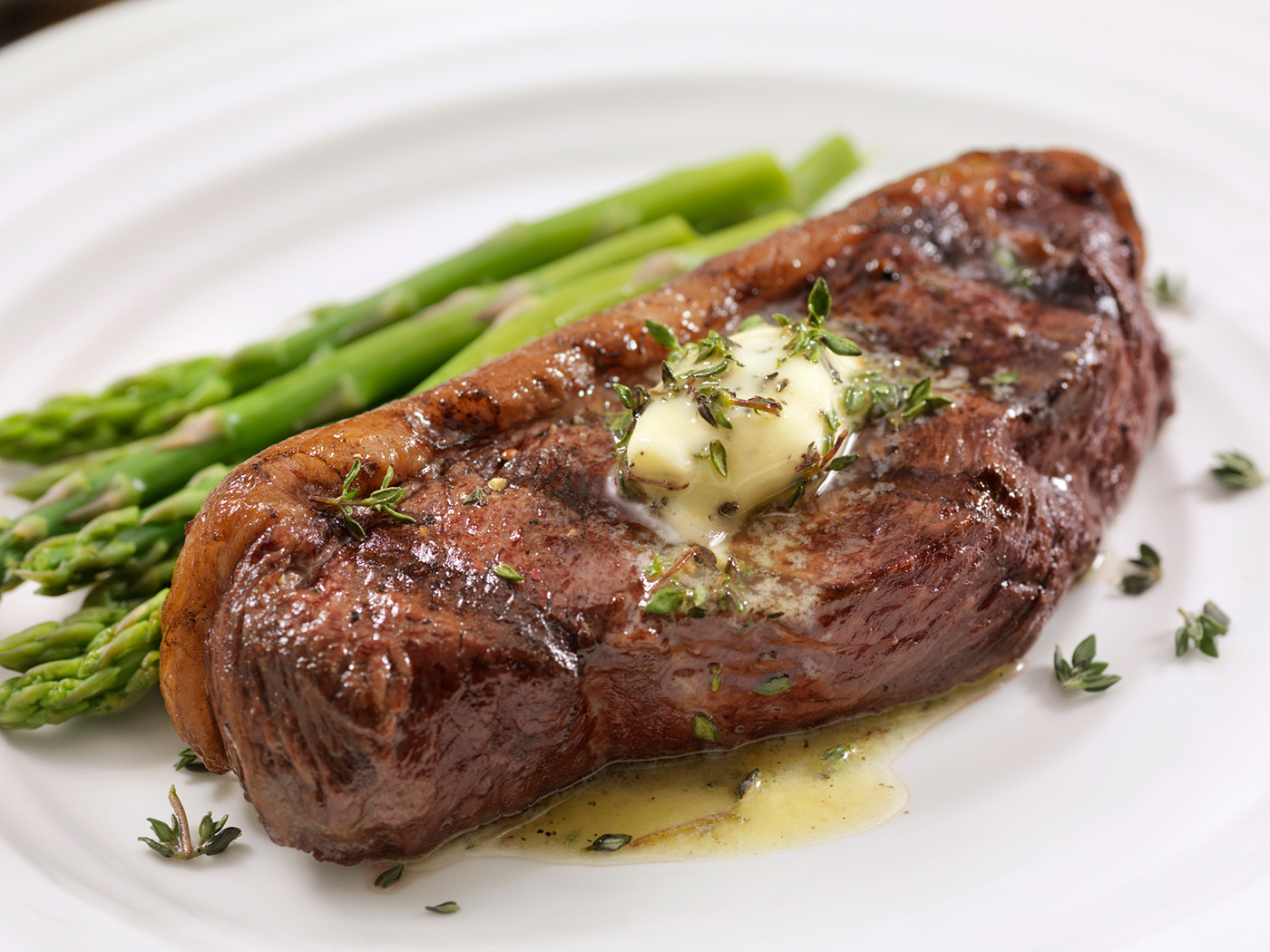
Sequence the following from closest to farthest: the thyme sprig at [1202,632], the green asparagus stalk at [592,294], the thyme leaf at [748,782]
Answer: the thyme leaf at [748,782]
the thyme sprig at [1202,632]
the green asparagus stalk at [592,294]

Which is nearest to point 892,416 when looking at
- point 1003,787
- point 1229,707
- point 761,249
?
point 761,249

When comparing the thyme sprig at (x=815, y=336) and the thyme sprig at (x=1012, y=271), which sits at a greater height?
→ the thyme sprig at (x=815, y=336)

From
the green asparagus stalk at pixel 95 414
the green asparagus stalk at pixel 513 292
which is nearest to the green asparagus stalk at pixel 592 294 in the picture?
the green asparagus stalk at pixel 513 292

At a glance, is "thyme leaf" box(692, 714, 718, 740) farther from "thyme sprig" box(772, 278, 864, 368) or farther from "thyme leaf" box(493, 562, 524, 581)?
"thyme sprig" box(772, 278, 864, 368)

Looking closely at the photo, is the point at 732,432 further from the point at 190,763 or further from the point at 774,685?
the point at 190,763

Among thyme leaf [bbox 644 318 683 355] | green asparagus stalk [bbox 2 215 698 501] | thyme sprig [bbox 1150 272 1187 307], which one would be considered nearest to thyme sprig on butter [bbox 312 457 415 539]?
thyme leaf [bbox 644 318 683 355]

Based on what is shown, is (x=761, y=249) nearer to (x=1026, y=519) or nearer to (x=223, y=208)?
(x=1026, y=519)

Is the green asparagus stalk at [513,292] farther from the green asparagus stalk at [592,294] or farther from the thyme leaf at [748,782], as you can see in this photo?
the thyme leaf at [748,782]
